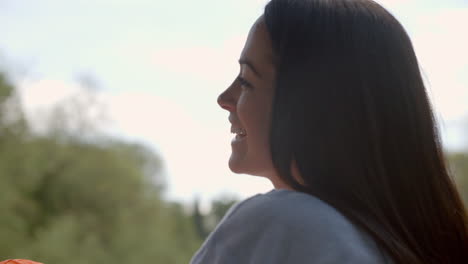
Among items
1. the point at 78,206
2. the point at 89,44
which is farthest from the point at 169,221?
the point at 89,44

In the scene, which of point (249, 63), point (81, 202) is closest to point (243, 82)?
point (249, 63)

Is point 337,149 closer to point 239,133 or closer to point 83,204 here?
point 239,133

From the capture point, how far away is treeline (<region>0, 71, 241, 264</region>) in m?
4.47

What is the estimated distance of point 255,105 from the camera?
45 cm

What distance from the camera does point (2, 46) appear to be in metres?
4.76

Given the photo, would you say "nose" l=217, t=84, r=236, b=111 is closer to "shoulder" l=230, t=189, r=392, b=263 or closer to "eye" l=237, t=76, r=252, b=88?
"eye" l=237, t=76, r=252, b=88

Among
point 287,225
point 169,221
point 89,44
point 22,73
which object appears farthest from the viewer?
point 89,44

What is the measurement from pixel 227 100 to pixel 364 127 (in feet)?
0.41

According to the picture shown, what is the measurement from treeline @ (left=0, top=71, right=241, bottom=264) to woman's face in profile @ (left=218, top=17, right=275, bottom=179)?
3.50m

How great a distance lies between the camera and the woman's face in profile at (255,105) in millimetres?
444

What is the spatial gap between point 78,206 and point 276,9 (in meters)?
4.94

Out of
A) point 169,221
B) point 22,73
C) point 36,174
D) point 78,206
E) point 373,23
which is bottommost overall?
point 169,221

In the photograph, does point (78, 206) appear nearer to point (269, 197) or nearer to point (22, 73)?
point (22, 73)

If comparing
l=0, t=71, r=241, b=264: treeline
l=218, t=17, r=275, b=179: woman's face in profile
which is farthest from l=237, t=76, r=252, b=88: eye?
l=0, t=71, r=241, b=264: treeline
